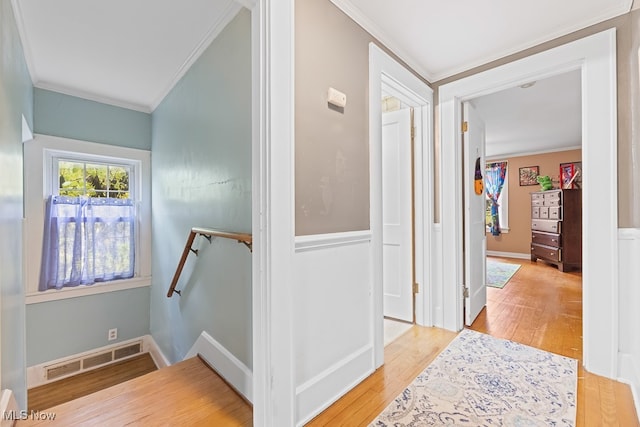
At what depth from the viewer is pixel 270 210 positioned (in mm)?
1236

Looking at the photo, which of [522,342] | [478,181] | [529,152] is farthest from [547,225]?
[522,342]

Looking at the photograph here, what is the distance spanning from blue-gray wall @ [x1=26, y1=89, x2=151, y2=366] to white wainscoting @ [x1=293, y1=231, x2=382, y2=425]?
293 cm

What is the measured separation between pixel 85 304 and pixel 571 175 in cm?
786

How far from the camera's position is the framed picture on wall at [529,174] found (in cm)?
580

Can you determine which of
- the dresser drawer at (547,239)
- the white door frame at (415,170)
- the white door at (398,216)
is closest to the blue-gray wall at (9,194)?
the white door frame at (415,170)

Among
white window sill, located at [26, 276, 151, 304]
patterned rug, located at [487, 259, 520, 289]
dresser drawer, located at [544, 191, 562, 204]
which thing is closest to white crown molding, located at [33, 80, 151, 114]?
white window sill, located at [26, 276, 151, 304]

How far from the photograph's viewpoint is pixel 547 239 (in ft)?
16.3

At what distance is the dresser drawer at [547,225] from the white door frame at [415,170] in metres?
3.82

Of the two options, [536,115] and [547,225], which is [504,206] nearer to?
[547,225]

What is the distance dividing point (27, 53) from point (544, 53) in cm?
398

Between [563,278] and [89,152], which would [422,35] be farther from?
[563,278]

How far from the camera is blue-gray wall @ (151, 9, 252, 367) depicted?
1.72 meters

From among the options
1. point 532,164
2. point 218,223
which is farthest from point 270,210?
point 532,164

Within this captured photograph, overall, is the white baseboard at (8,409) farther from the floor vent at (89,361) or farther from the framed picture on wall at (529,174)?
the framed picture on wall at (529,174)
